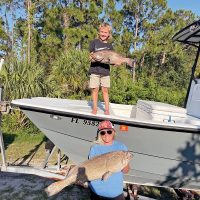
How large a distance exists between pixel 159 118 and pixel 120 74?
1310 cm

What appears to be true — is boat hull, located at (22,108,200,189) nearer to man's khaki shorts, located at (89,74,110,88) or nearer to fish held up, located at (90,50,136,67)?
man's khaki shorts, located at (89,74,110,88)

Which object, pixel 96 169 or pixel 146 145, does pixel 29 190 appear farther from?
pixel 96 169

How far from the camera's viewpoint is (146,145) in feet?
16.9

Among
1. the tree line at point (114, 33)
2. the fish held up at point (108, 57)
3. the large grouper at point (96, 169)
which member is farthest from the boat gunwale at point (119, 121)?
the tree line at point (114, 33)

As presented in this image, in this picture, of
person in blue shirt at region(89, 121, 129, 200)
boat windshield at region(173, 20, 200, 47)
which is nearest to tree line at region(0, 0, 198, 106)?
boat windshield at region(173, 20, 200, 47)

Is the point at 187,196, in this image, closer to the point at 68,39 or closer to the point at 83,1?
the point at 68,39

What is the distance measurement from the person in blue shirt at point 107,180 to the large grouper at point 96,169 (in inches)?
12.7

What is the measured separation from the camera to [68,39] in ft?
71.6

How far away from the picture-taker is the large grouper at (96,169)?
3.03 m

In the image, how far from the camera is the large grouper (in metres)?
3.03

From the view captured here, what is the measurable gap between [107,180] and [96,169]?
0.38 metres

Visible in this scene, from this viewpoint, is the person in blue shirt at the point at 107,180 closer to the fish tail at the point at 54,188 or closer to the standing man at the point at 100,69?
the fish tail at the point at 54,188

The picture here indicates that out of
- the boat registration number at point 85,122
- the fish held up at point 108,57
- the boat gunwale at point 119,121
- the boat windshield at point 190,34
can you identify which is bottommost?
the boat registration number at point 85,122

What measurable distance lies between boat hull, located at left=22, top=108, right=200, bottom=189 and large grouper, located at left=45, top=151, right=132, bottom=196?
6.27ft
